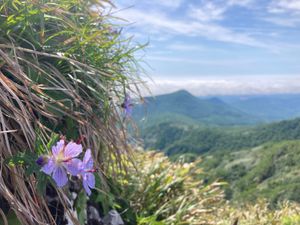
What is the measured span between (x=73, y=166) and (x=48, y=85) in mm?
761

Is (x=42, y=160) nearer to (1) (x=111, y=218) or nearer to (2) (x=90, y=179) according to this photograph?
(2) (x=90, y=179)

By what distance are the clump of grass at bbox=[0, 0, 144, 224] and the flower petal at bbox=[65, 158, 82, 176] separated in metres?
0.29

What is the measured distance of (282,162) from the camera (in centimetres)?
11488

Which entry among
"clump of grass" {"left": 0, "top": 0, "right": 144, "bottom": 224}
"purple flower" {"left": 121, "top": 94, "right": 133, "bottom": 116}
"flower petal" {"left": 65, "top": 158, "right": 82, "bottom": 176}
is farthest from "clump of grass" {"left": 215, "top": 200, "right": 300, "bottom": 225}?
"flower petal" {"left": 65, "top": 158, "right": 82, "bottom": 176}

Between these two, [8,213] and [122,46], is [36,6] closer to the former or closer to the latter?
[122,46]

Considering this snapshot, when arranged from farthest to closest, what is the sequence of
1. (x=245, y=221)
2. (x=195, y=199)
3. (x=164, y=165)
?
(x=164, y=165)
(x=195, y=199)
(x=245, y=221)

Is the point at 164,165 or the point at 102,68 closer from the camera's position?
the point at 102,68

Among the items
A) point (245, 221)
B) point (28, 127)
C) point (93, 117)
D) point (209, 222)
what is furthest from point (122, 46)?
point (245, 221)

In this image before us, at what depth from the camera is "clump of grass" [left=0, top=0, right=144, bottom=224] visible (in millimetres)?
1941

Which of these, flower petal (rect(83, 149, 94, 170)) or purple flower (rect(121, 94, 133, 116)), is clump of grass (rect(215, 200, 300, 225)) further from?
flower petal (rect(83, 149, 94, 170))

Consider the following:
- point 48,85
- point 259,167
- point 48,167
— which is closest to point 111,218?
point 48,85

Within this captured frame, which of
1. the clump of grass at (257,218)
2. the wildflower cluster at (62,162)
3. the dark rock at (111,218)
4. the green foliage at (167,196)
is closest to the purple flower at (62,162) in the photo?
the wildflower cluster at (62,162)

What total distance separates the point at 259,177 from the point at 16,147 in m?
116

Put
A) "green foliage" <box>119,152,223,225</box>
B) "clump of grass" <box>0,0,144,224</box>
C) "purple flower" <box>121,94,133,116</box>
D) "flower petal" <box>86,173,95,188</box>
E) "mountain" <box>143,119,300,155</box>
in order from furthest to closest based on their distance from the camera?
"mountain" <box>143,119,300,155</box>, "green foliage" <box>119,152,223,225</box>, "purple flower" <box>121,94,133,116</box>, "clump of grass" <box>0,0,144,224</box>, "flower petal" <box>86,173,95,188</box>
